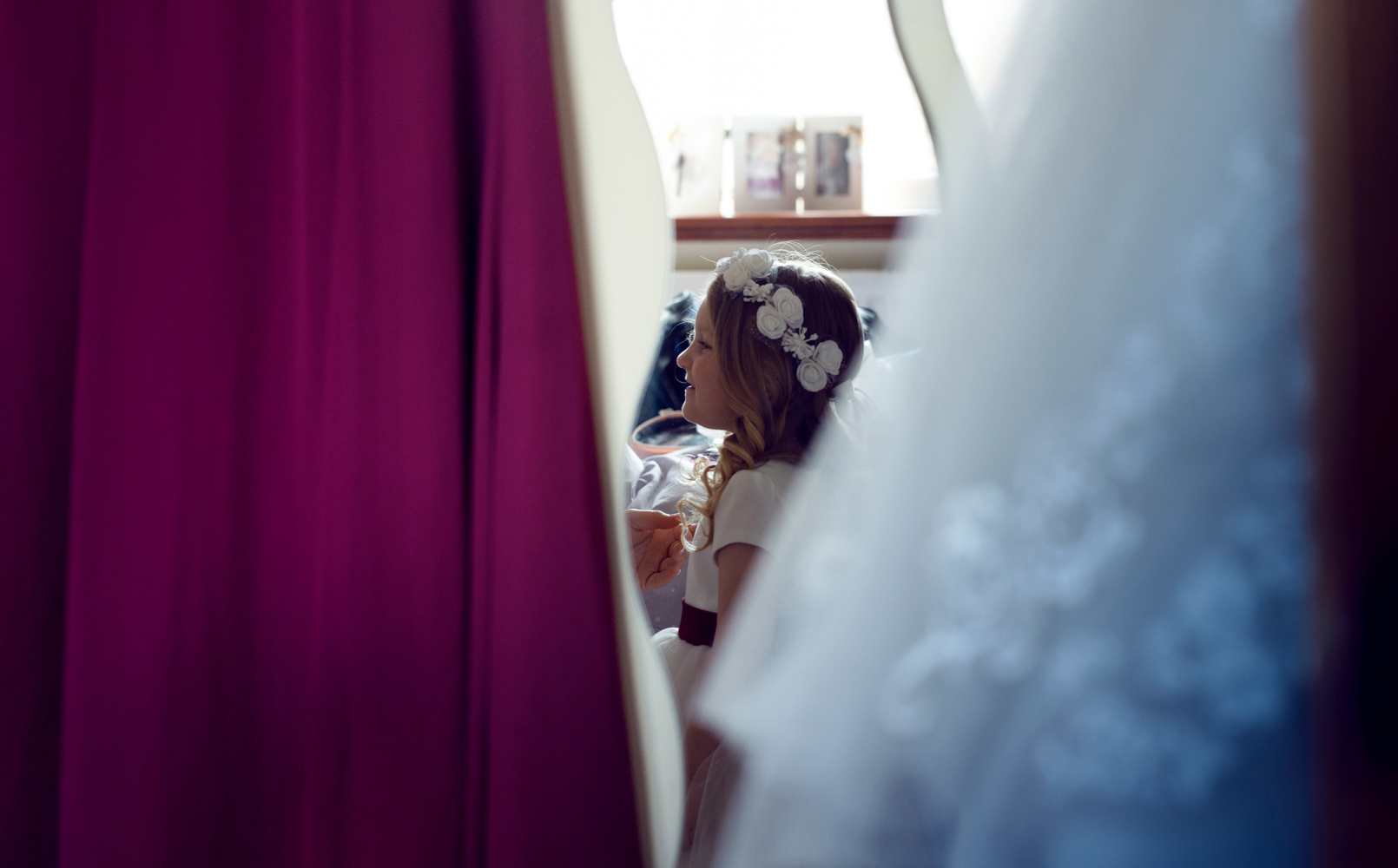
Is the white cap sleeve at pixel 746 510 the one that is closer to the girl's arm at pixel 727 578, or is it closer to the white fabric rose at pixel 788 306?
the girl's arm at pixel 727 578

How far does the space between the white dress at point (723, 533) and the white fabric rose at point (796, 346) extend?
17 centimetres

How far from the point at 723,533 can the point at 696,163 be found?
3.54ft

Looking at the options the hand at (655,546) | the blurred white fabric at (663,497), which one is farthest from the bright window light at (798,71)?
the hand at (655,546)

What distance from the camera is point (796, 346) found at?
1204mm

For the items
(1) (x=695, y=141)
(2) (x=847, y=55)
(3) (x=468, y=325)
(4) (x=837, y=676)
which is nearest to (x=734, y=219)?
(1) (x=695, y=141)

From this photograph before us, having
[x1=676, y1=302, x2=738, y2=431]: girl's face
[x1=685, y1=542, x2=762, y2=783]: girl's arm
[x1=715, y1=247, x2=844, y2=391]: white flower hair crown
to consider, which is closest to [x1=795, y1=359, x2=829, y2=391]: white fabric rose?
[x1=715, y1=247, x2=844, y2=391]: white flower hair crown

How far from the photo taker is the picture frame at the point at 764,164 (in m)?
1.81

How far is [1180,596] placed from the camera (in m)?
0.45

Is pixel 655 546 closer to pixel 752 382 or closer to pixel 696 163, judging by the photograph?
pixel 752 382

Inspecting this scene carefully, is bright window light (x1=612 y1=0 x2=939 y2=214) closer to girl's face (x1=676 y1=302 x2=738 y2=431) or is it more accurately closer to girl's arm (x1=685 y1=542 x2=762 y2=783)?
girl's face (x1=676 y1=302 x2=738 y2=431)

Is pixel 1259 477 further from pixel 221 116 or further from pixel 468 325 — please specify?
pixel 221 116

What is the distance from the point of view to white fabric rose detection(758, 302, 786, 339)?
1192 millimetres

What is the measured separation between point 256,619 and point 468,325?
0.88 ft

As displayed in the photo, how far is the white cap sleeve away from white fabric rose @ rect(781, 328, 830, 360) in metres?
0.21
